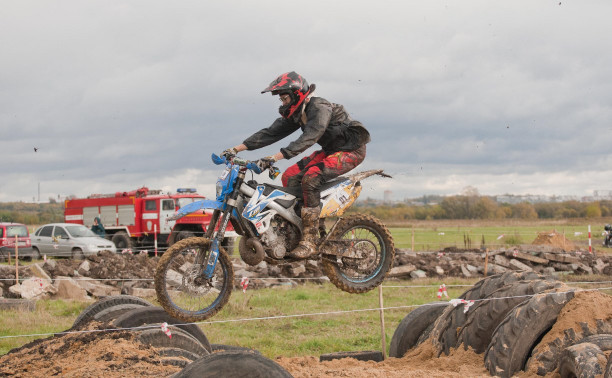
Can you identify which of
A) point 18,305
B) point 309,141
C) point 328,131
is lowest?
point 18,305

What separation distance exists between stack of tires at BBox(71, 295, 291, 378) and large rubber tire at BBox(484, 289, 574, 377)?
7.23ft

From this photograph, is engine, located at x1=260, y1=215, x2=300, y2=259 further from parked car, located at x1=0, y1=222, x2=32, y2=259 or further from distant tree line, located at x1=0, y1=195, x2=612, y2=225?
distant tree line, located at x1=0, y1=195, x2=612, y2=225

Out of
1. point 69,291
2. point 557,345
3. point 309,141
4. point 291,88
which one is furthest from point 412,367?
point 69,291

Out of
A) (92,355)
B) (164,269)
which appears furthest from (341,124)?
(92,355)

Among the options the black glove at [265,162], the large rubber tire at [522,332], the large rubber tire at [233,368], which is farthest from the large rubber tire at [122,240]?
the large rubber tire at [233,368]

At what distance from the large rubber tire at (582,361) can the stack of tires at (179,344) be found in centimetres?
222

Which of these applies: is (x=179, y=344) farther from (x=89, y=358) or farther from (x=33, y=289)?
(x=33, y=289)

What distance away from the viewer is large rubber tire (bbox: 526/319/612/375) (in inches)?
206

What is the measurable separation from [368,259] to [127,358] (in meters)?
2.61

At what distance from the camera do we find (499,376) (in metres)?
5.36

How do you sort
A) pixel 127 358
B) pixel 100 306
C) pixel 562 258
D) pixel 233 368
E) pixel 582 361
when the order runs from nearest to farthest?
pixel 233 368, pixel 582 361, pixel 127 358, pixel 100 306, pixel 562 258

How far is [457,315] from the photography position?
6555 millimetres

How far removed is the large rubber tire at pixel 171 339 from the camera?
5645mm

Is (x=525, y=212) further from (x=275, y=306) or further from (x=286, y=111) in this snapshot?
(x=286, y=111)
